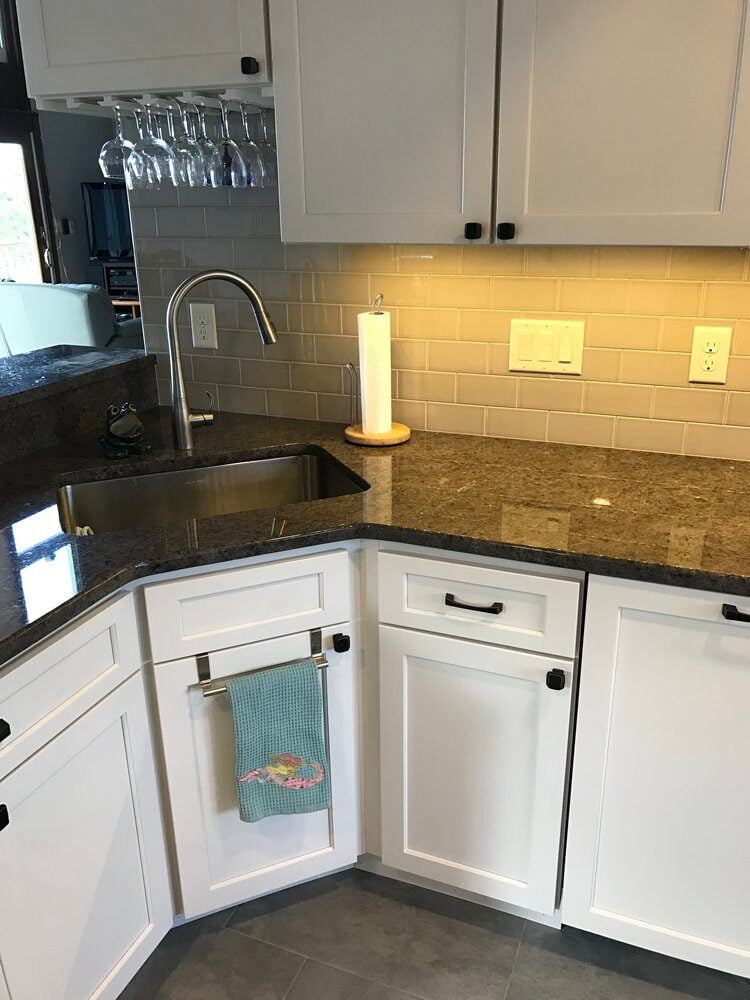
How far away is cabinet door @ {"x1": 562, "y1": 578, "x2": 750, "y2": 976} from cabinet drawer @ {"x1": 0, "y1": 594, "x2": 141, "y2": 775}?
820 mm

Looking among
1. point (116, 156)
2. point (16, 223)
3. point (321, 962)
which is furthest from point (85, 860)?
point (16, 223)

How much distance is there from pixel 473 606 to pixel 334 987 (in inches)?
33.2

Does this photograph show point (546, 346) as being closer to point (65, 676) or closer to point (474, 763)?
point (474, 763)

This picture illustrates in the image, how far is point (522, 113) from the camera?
155 centimetres

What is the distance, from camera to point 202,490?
205 centimetres

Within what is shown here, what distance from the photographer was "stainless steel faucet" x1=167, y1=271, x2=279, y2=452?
1909 mm

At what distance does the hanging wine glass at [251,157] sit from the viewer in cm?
195

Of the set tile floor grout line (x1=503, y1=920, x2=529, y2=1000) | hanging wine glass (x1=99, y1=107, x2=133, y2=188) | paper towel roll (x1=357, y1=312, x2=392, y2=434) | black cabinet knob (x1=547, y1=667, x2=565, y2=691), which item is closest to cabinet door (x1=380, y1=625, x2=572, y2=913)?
black cabinet knob (x1=547, y1=667, x2=565, y2=691)

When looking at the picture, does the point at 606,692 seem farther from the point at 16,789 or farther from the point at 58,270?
the point at 58,270

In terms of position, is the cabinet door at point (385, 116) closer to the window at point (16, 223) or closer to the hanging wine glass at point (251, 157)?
the hanging wine glass at point (251, 157)

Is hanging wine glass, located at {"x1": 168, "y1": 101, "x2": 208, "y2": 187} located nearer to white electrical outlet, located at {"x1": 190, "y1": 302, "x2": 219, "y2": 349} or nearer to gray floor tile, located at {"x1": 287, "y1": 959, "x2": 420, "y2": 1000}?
Answer: white electrical outlet, located at {"x1": 190, "y1": 302, "x2": 219, "y2": 349}

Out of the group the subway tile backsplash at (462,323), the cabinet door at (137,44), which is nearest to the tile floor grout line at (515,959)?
the subway tile backsplash at (462,323)

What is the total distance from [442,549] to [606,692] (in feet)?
1.28

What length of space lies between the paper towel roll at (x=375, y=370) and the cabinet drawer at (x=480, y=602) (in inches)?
21.2
